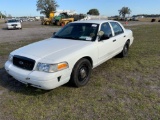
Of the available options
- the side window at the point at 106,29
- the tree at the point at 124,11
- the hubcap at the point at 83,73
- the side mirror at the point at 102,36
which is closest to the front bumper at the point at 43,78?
the hubcap at the point at 83,73

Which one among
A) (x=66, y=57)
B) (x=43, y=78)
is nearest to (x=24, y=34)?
(x=66, y=57)

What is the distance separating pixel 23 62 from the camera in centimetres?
366

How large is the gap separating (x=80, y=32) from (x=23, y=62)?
186 cm

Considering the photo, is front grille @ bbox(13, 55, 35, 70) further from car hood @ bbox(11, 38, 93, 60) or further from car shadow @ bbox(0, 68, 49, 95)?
car shadow @ bbox(0, 68, 49, 95)

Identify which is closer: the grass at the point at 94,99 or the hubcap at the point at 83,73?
the grass at the point at 94,99

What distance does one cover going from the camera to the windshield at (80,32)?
4583mm

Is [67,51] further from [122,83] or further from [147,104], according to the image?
[147,104]

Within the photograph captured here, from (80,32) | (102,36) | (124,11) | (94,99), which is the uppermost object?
(124,11)

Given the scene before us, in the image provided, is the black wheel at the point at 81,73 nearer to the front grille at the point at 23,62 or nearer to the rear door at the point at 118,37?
the front grille at the point at 23,62

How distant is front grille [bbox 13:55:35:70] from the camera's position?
353 centimetres

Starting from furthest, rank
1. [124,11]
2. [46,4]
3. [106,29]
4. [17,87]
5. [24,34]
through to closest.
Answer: [124,11] < [46,4] < [24,34] < [106,29] < [17,87]

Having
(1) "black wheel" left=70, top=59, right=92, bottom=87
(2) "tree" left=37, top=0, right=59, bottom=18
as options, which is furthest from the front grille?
(2) "tree" left=37, top=0, right=59, bottom=18

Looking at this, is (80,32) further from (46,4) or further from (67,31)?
(46,4)

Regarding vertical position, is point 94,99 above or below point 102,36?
below
